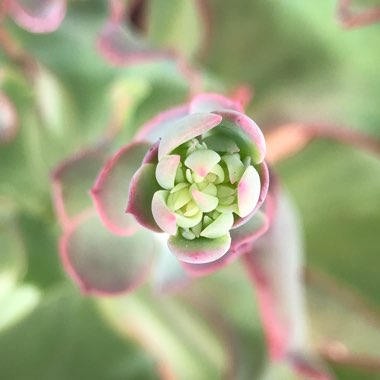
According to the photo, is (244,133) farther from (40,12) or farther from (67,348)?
(67,348)

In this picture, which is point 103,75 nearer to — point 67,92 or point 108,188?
point 67,92

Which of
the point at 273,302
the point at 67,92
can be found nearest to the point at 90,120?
the point at 67,92

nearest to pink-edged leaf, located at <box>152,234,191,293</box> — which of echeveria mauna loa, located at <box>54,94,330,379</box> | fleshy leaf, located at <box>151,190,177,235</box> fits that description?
echeveria mauna loa, located at <box>54,94,330,379</box>

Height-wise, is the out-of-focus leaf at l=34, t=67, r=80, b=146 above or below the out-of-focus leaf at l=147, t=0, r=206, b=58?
below

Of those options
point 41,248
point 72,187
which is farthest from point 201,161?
point 41,248

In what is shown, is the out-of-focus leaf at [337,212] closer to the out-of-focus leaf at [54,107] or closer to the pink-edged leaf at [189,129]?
the out-of-focus leaf at [54,107]

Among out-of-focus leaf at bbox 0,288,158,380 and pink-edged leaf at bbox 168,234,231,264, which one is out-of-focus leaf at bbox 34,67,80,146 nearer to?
out-of-focus leaf at bbox 0,288,158,380

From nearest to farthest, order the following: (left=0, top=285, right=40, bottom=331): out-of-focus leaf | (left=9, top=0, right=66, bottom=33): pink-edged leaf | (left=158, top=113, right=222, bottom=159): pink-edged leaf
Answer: (left=158, top=113, right=222, bottom=159): pink-edged leaf < (left=9, top=0, right=66, bottom=33): pink-edged leaf < (left=0, top=285, right=40, bottom=331): out-of-focus leaf
